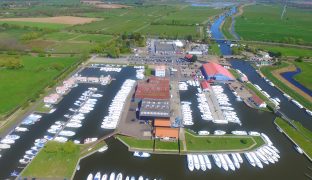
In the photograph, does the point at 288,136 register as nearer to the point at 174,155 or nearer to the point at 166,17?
the point at 174,155

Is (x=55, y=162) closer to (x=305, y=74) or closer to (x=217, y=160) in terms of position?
(x=217, y=160)

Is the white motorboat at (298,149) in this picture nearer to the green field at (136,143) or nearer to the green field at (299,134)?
the green field at (299,134)

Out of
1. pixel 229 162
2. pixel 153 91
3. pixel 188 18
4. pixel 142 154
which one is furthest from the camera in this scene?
pixel 188 18

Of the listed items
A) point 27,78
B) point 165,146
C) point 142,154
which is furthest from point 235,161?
point 27,78

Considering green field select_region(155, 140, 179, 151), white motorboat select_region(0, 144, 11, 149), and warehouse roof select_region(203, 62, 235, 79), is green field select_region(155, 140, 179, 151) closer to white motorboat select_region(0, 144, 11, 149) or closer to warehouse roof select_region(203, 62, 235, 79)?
white motorboat select_region(0, 144, 11, 149)

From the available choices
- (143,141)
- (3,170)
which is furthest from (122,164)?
(3,170)

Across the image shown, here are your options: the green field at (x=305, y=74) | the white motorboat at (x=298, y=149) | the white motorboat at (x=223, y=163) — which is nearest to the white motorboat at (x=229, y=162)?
the white motorboat at (x=223, y=163)
